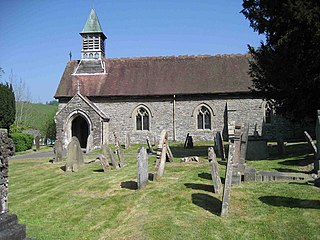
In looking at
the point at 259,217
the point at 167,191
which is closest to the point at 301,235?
the point at 259,217

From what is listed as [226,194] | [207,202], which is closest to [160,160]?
[207,202]

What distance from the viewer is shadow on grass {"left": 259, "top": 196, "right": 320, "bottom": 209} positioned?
7293mm

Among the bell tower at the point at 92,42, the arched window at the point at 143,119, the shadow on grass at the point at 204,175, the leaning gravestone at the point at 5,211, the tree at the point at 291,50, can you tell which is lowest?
the shadow on grass at the point at 204,175

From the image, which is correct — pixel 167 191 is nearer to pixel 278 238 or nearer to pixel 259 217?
pixel 259 217

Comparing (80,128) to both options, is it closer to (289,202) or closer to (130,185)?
(130,185)

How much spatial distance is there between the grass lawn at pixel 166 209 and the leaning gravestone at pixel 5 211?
153cm

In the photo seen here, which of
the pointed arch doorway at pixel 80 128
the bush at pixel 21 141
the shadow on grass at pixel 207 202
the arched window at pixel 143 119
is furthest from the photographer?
the pointed arch doorway at pixel 80 128

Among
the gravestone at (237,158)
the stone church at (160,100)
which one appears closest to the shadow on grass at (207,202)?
the gravestone at (237,158)

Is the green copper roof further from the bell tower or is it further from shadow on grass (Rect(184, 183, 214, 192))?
shadow on grass (Rect(184, 183, 214, 192))

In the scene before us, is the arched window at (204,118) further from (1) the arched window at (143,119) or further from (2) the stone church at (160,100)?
(1) the arched window at (143,119)

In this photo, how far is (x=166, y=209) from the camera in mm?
7691

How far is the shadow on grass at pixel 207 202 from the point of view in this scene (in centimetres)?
744

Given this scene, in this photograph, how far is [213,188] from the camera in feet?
29.8

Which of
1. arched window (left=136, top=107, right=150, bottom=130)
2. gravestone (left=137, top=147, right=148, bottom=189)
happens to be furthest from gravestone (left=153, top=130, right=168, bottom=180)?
arched window (left=136, top=107, right=150, bottom=130)
